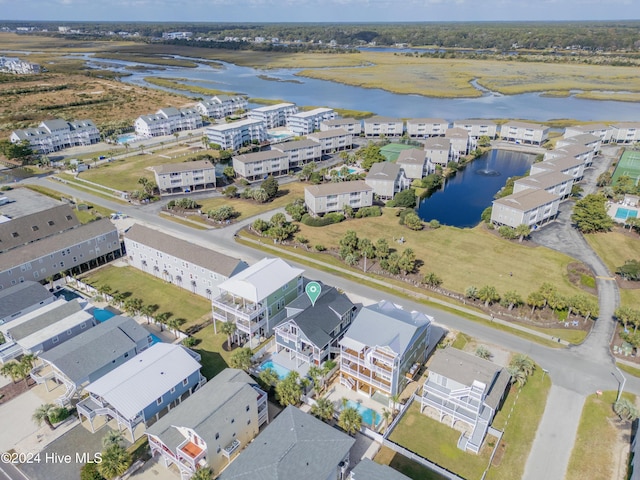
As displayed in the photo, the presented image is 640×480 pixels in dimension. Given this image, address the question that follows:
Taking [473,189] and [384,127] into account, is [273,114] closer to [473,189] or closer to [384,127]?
[384,127]

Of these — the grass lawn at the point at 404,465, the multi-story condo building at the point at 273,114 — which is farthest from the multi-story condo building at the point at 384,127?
the grass lawn at the point at 404,465

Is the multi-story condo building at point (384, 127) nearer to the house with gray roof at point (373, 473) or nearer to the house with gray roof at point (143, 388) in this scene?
the house with gray roof at point (143, 388)

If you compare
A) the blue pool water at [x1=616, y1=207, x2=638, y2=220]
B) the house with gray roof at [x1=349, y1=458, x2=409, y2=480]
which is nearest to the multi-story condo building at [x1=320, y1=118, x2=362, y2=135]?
the blue pool water at [x1=616, y1=207, x2=638, y2=220]

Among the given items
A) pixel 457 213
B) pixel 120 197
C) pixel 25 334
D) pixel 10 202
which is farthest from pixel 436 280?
pixel 10 202

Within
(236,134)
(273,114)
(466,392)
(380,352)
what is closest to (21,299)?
(380,352)

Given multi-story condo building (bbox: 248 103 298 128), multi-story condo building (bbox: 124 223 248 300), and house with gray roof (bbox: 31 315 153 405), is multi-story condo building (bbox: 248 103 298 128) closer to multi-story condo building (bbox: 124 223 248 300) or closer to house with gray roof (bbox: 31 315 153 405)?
multi-story condo building (bbox: 124 223 248 300)
